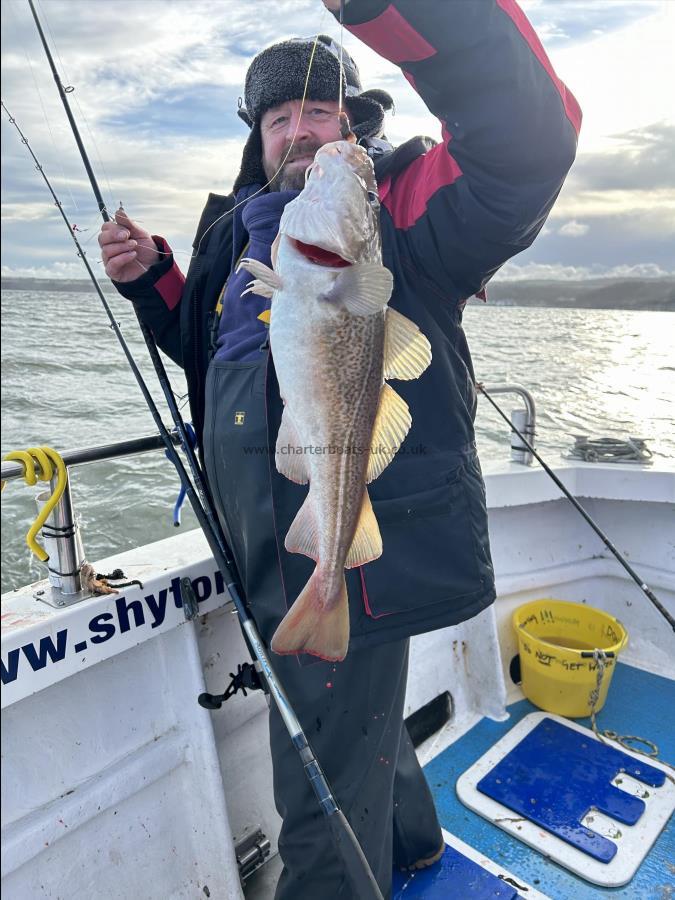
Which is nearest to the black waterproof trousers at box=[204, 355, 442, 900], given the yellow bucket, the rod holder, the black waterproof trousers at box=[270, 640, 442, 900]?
the black waterproof trousers at box=[270, 640, 442, 900]

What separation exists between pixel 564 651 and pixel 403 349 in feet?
7.61

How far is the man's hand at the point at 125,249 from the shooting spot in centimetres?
230

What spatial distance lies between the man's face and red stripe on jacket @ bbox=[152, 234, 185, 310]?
498 mm

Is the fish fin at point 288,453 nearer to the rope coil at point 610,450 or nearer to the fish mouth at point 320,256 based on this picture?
the fish mouth at point 320,256

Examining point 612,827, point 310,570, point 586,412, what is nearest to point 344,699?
point 310,570

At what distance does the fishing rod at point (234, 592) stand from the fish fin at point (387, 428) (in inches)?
28.6

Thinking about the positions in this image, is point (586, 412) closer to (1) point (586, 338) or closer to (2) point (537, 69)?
(1) point (586, 338)

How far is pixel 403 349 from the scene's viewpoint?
5.24 ft

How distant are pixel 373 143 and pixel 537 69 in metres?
0.82

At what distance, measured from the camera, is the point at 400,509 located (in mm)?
1799

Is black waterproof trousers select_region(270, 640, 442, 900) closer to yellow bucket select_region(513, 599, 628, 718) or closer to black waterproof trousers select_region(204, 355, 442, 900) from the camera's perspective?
black waterproof trousers select_region(204, 355, 442, 900)

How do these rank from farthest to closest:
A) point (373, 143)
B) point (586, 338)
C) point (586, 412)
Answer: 1. point (586, 338)
2. point (586, 412)
3. point (373, 143)

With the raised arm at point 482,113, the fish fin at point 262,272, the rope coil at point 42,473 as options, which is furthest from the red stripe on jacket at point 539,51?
the rope coil at point 42,473

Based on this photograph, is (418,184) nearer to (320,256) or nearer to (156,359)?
(320,256)
